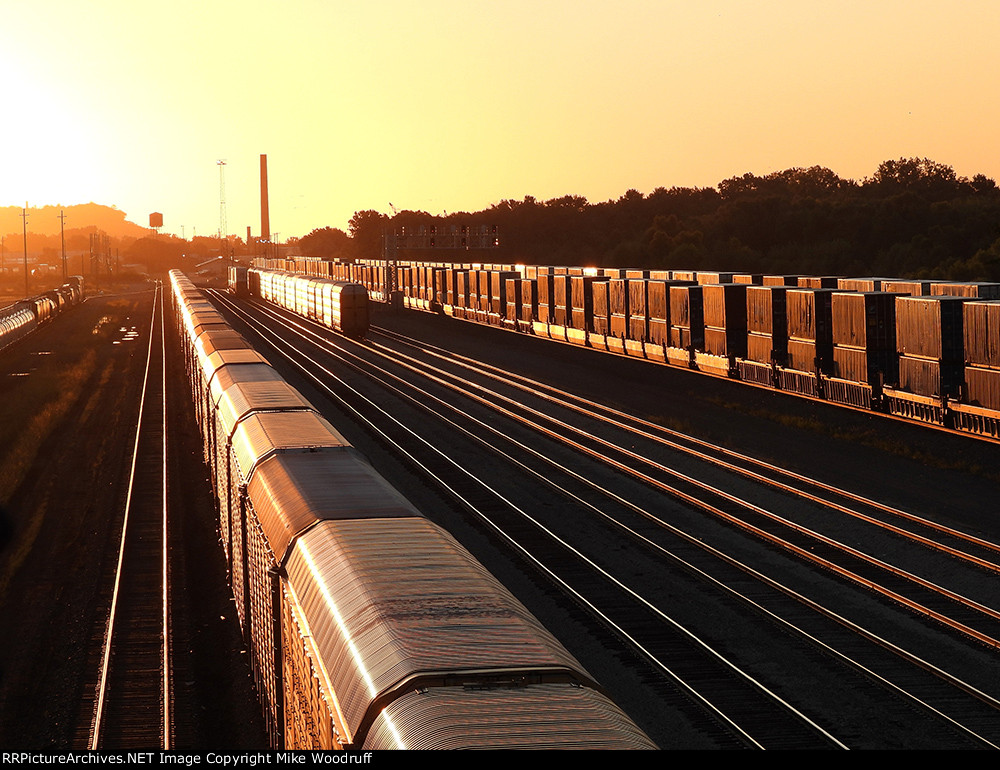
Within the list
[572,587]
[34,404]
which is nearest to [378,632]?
[572,587]

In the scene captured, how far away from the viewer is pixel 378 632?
7461 mm

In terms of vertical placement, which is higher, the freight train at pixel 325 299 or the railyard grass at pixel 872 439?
the freight train at pixel 325 299

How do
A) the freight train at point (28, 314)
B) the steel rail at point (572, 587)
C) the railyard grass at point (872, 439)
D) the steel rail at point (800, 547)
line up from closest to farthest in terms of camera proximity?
the steel rail at point (572, 587) → the steel rail at point (800, 547) → the railyard grass at point (872, 439) → the freight train at point (28, 314)

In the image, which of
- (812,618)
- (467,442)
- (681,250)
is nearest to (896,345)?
(467,442)

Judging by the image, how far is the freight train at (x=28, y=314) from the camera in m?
67.6

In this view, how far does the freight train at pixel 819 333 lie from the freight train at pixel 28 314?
34148 mm

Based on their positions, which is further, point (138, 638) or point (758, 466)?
point (758, 466)

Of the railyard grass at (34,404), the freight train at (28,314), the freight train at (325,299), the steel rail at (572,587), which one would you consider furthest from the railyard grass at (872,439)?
the freight train at (28,314)

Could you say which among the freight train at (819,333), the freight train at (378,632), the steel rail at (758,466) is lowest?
the steel rail at (758,466)

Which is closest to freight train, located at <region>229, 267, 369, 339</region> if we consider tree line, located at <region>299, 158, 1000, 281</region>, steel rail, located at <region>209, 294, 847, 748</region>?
steel rail, located at <region>209, 294, 847, 748</region>

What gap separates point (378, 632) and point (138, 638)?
1082cm

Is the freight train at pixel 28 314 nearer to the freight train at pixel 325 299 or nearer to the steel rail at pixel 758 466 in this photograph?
the freight train at pixel 325 299

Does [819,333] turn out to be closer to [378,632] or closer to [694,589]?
[694,589]

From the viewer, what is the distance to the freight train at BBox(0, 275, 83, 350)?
2660 inches
